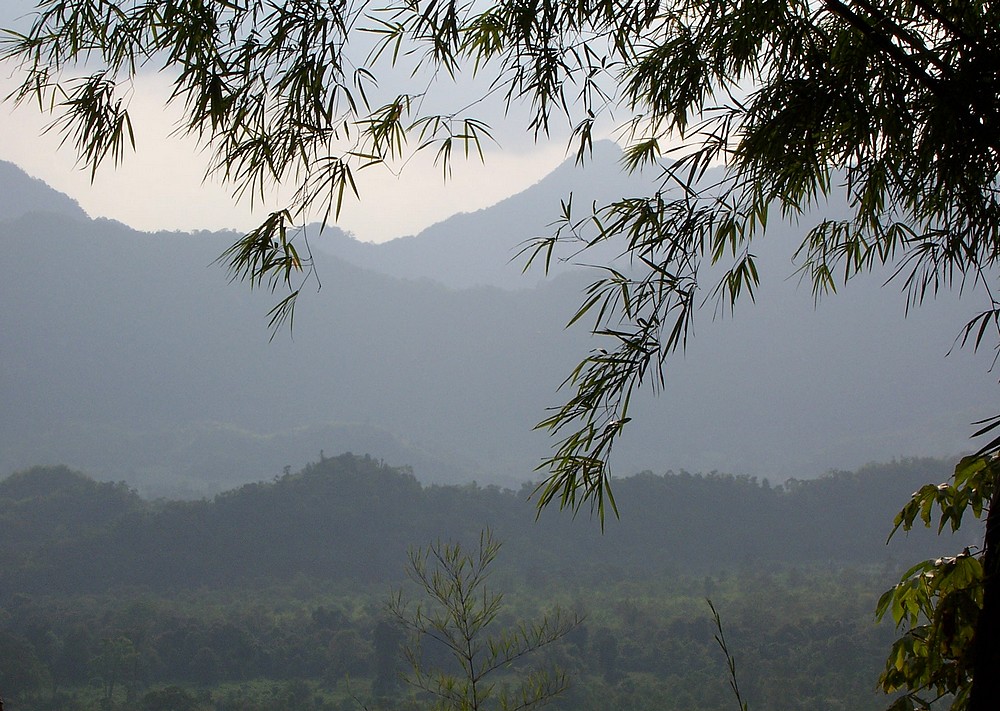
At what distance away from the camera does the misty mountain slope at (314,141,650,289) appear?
2547 inches

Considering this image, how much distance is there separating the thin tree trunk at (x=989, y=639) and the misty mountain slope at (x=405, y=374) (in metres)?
35.9

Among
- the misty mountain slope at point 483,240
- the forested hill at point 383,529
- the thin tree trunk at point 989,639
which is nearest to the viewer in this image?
the thin tree trunk at point 989,639

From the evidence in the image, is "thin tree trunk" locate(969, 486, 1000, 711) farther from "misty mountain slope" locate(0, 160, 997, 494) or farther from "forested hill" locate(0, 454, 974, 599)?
"misty mountain slope" locate(0, 160, 997, 494)

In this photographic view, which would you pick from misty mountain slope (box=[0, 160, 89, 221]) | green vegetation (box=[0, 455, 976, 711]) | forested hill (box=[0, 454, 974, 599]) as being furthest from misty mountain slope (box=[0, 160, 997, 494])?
green vegetation (box=[0, 455, 976, 711])

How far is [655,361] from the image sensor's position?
160 centimetres

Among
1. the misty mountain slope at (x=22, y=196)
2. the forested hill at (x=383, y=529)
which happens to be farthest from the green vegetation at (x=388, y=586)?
the misty mountain slope at (x=22, y=196)

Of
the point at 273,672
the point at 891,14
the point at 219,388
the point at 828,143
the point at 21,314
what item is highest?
the point at 21,314

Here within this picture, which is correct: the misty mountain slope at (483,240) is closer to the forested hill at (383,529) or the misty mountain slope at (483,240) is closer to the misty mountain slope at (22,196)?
the misty mountain slope at (22,196)

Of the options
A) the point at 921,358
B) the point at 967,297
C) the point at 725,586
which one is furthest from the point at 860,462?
the point at 725,586

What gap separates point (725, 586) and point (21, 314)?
3453 cm

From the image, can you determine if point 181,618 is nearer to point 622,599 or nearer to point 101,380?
point 622,599

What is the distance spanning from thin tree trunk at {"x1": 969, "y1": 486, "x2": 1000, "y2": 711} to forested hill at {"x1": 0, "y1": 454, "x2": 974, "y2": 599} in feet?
54.7

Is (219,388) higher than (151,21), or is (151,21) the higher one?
(219,388)

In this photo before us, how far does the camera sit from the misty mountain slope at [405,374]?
127 ft
